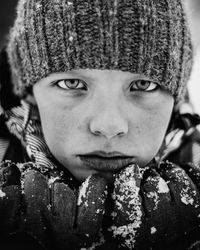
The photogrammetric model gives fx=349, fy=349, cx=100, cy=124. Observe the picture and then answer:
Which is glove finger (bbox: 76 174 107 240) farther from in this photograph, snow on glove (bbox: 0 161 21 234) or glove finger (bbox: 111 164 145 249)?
snow on glove (bbox: 0 161 21 234)

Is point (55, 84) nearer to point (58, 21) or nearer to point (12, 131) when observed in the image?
point (58, 21)

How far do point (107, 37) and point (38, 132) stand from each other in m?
0.48

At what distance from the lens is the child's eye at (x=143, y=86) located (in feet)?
3.76

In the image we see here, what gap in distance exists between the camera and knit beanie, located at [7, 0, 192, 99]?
1.09 m

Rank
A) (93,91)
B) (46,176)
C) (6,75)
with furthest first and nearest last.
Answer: (6,75)
(93,91)
(46,176)

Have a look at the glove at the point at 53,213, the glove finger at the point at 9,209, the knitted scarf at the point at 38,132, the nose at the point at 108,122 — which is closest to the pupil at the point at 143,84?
the nose at the point at 108,122

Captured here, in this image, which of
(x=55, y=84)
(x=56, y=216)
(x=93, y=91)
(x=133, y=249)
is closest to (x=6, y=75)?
(x=55, y=84)

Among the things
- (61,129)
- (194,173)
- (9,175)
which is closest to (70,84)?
(61,129)

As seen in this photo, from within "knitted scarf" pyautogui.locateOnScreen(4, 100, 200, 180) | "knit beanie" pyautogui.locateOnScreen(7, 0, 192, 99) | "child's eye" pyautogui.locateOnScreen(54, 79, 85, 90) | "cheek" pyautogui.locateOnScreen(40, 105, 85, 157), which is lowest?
"knitted scarf" pyautogui.locateOnScreen(4, 100, 200, 180)

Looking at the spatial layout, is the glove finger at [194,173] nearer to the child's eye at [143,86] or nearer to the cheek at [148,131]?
the cheek at [148,131]

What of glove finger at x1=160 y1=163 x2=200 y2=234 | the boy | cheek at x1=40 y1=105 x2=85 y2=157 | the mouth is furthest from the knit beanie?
glove finger at x1=160 y1=163 x2=200 y2=234

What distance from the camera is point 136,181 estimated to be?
918 mm

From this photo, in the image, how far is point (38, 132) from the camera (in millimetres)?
1354

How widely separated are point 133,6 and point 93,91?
30cm
